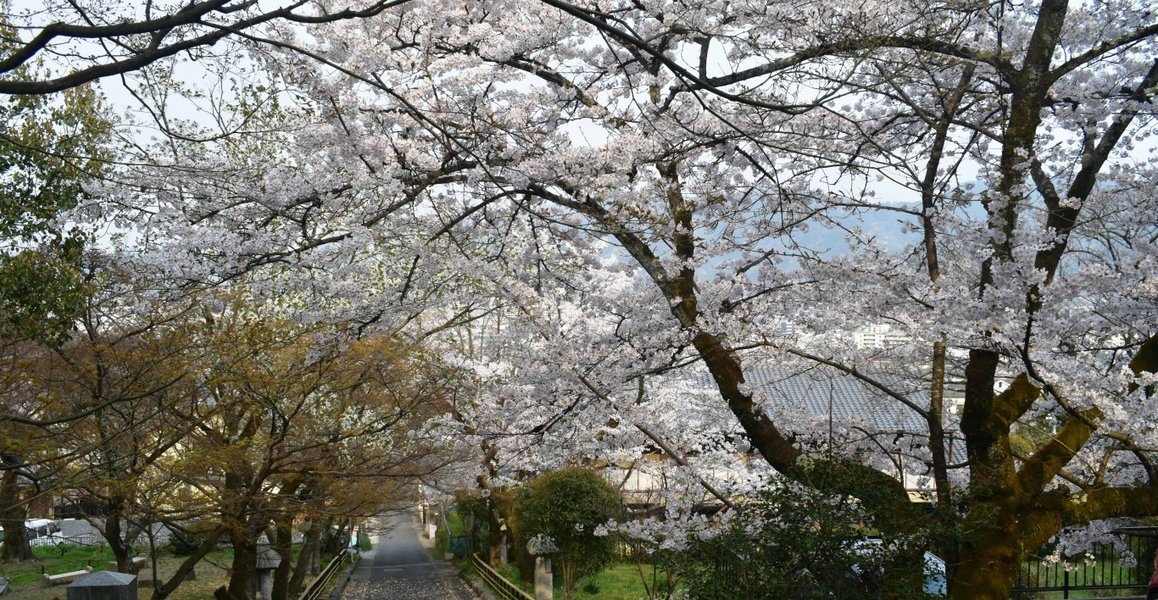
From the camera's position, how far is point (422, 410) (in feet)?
50.6

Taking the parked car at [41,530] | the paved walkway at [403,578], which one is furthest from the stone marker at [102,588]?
the paved walkway at [403,578]

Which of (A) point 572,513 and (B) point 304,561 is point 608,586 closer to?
(A) point 572,513

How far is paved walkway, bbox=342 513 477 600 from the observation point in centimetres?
2022

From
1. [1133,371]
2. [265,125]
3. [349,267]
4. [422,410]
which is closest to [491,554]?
[422,410]

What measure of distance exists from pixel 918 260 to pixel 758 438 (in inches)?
72.0

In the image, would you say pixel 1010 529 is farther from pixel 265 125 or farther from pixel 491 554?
pixel 491 554

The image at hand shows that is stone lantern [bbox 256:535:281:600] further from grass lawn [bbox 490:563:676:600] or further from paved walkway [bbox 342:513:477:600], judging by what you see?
paved walkway [bbox 342:513:477:600]

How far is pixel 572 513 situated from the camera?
12492mm

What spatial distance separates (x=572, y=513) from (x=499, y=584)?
5.09 m

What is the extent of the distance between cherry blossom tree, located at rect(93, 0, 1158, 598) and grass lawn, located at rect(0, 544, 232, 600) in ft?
27.2

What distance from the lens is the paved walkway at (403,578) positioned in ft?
66.3

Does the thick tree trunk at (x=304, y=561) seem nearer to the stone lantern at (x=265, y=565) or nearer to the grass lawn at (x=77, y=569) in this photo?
the grass lawn at (x=77, y=569)

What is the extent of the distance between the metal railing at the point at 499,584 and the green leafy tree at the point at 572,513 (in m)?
0.89

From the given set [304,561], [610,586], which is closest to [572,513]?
[610,586]
